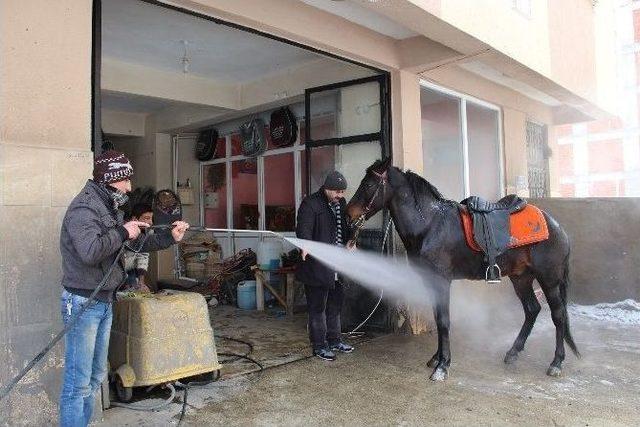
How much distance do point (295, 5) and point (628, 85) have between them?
26303mm

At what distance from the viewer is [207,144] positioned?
10.4 m

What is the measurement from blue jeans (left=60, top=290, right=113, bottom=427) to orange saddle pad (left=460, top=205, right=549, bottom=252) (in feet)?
11.0

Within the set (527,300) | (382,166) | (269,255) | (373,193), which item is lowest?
(527,300)

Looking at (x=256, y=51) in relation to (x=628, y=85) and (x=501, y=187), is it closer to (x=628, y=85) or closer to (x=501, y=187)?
(x=501, y=187)

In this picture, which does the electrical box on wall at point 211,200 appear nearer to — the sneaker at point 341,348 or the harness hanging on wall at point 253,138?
the harness hanging on wall at point 253,138

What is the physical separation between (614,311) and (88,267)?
24.2 ft

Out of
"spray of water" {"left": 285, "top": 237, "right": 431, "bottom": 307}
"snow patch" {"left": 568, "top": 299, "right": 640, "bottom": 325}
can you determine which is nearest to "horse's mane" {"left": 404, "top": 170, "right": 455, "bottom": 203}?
"spray of water" {"left": 285, "top": 237, "right": 431, "bottom": 307}

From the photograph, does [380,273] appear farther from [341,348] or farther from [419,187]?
[419,187]

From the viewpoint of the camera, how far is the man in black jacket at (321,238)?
16.7 feet

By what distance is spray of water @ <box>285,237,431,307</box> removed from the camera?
5332 millimetres

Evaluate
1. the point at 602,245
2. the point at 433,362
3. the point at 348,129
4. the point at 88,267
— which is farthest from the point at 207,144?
the point at 88,267

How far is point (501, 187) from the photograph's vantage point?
29.1 ft

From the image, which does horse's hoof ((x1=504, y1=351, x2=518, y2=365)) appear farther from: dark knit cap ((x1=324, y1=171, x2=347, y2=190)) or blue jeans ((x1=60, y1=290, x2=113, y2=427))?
blue jeans ((x1=60, y1=290, x2=113, y2=427))

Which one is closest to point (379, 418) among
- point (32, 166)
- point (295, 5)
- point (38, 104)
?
point (32, 166)
